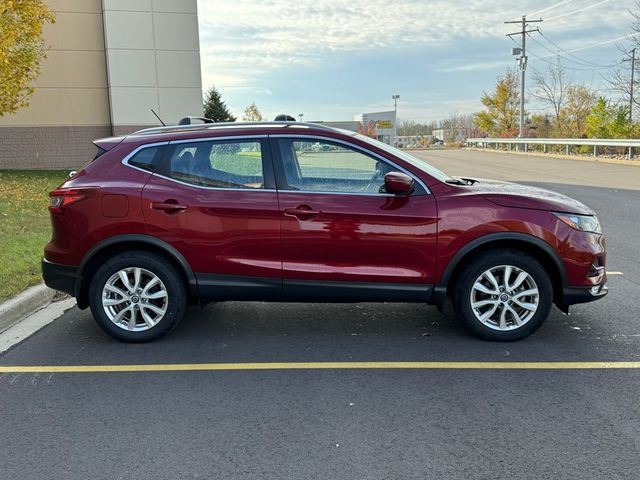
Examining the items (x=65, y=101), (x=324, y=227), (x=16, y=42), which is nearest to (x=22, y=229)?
(x=324, y=227)

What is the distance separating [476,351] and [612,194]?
38.6ft

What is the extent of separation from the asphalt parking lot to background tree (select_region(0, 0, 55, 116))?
1108 centimetres

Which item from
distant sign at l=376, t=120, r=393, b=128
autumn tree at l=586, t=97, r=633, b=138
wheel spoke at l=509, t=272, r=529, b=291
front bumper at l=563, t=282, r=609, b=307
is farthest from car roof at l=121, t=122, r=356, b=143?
distant sign at l=376, t=120, r=393, b=128

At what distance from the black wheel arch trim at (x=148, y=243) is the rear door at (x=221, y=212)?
0.14ft

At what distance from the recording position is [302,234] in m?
4.60

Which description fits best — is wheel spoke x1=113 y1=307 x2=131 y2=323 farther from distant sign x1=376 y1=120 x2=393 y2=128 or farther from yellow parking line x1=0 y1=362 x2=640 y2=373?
distant sign x1=376 y1=120 x2=393 y2=128

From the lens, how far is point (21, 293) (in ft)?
19.1

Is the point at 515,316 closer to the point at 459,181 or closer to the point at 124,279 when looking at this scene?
the point at 459,181

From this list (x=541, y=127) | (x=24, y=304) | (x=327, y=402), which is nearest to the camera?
(x=327, y=402)

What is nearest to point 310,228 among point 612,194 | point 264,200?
point 264,200

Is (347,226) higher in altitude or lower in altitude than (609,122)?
lower

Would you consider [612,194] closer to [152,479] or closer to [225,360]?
[225,360]

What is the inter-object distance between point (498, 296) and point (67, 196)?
12.2 ft

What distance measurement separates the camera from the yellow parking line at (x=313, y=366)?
13.9 feet
